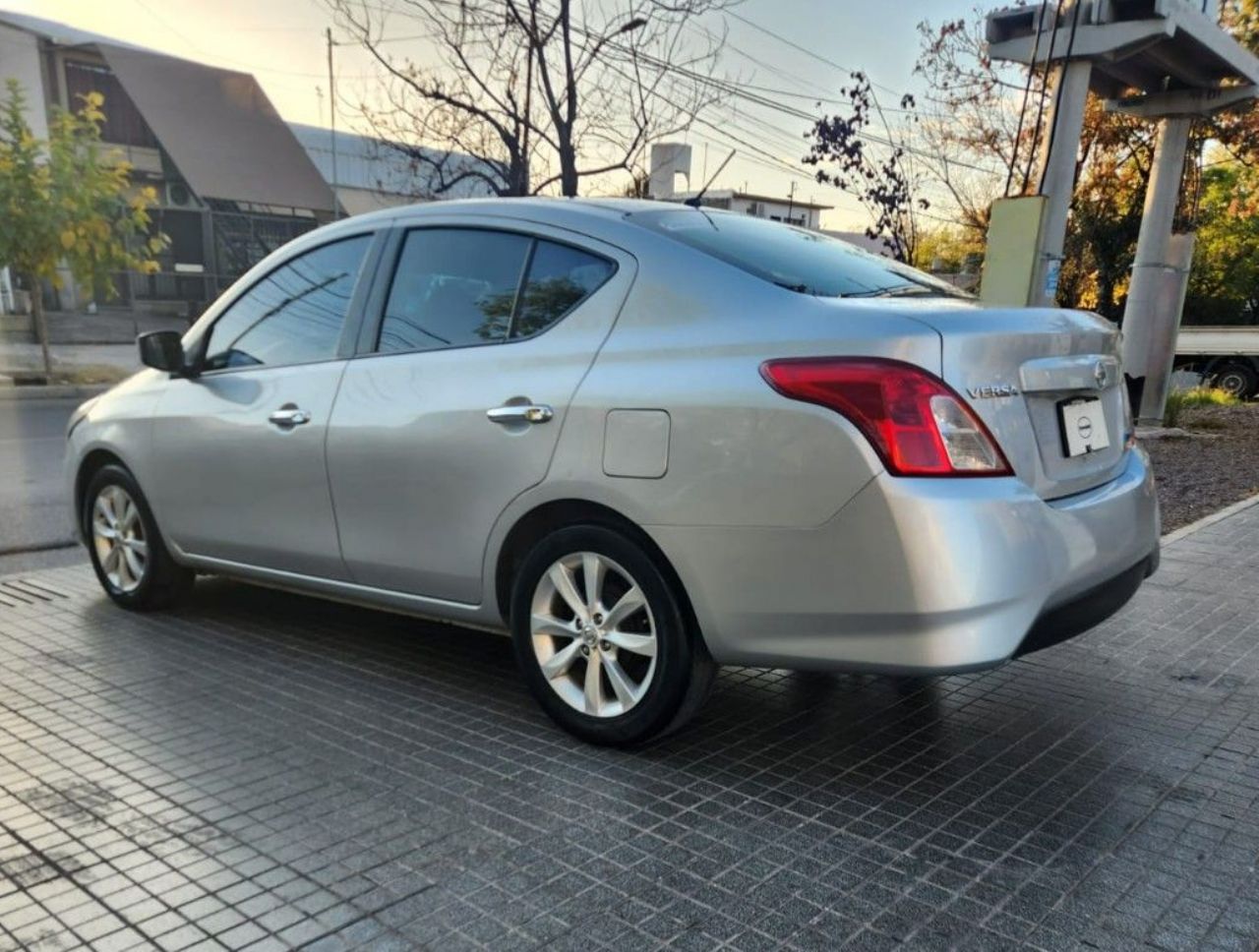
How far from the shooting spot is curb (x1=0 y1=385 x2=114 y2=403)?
1667 centimetres

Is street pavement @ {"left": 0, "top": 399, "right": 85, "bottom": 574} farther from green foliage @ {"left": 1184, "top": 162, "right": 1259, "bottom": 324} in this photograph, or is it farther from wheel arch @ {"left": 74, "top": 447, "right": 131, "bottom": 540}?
green foliage @ {"left": 1184, "top": 162, "right": 1259, "bottom": 324}

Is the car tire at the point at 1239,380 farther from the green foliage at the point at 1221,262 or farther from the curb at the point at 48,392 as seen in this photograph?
the curb at the point at 48,392

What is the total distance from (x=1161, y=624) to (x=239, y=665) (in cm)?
403

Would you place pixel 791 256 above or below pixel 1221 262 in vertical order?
below

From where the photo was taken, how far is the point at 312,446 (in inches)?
153

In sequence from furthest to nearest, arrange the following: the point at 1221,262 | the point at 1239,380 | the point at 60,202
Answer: the point at 1221,262
the point at 1239,380
the point at 60,202

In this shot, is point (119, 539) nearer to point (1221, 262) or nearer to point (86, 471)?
point (86, 471)

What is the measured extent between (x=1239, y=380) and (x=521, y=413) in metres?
21.6

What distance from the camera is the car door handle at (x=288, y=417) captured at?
393 centimetres

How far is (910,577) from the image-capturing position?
103 inches

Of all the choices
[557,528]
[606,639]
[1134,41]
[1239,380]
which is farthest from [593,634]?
[1239,380]

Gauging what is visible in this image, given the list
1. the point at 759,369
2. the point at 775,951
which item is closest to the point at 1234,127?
the point at 759,369

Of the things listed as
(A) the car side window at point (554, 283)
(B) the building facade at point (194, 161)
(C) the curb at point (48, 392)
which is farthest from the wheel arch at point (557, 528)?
(B) the building facade at point (194, 161)

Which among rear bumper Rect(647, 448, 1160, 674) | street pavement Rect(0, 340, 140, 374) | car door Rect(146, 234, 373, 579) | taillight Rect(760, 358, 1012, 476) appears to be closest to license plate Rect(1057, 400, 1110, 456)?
rear bumper Rect(647, 448, 1160, 674)
